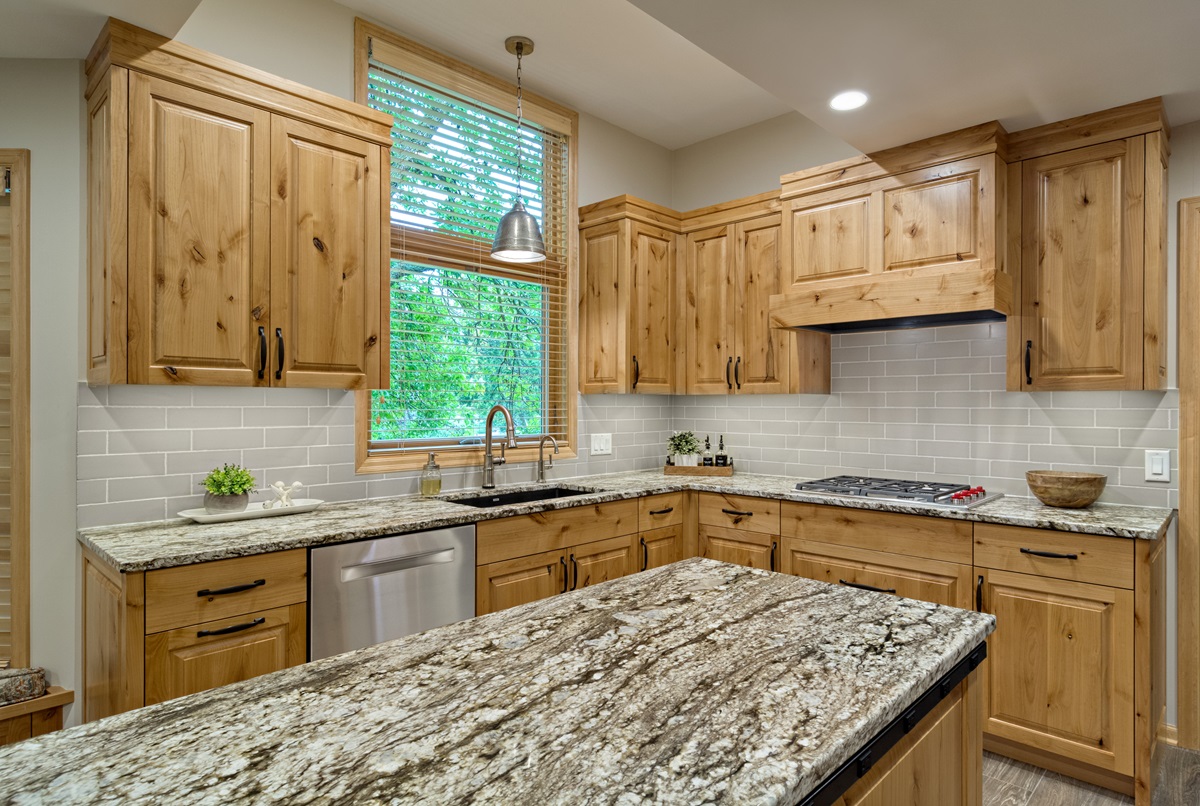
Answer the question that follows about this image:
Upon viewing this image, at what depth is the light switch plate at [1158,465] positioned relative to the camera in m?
2.81

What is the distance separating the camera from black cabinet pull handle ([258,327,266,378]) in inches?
94.0

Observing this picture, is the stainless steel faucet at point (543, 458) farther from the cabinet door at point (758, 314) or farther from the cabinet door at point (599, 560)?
the cabinet door at point (758, 314)

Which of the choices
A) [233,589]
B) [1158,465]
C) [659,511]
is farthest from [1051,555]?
[233,589]

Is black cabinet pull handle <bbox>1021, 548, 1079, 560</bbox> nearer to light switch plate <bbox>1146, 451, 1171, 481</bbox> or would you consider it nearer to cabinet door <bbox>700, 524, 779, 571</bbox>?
light switch plate <bbox>1146, 451, 1171, 481</bbox>

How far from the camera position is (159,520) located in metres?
2.43

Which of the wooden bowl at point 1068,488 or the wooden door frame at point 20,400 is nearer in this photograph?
the wooden door frame at point 20,400

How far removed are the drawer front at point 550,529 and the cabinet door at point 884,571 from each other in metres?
0.79

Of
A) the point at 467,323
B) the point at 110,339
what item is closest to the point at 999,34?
the point at 467,323

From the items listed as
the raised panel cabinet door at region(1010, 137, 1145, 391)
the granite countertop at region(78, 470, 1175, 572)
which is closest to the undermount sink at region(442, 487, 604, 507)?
the granite countertop at region(78, 470, 1175, 572)

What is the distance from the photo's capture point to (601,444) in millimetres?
4043

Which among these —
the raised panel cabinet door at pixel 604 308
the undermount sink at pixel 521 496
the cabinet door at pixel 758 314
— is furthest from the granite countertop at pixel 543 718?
the raised panel cabinet door at pixel 604 308

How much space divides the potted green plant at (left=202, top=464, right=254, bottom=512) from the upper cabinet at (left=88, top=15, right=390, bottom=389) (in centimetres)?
34

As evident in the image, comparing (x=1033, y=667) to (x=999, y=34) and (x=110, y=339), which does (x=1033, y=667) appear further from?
(x=110, y=339)

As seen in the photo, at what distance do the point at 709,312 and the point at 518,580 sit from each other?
1.94 m
